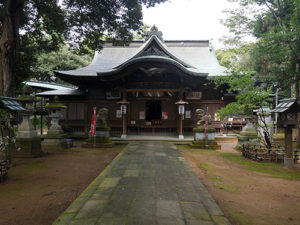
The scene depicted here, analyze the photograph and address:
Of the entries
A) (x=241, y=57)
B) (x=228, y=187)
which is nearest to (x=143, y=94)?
(x=228, y=187)

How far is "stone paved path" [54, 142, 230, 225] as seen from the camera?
8.73 feet

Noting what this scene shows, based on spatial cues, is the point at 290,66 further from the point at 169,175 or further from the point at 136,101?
the point at 136,101

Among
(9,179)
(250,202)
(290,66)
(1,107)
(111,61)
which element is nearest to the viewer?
(250,202)

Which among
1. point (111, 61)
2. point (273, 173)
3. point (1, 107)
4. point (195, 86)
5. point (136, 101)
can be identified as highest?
point (111, 61)

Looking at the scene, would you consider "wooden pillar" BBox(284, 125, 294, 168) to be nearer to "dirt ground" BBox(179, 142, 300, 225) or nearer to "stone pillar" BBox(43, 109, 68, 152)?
"dirt ground" BBox(179, 142, 300, 225)

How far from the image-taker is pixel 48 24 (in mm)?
9688

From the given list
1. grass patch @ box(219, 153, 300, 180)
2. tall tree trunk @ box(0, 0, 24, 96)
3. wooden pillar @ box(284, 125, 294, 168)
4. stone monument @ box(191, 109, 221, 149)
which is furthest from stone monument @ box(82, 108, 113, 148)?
wooden pillar @ box(284, 125, 294, 168)

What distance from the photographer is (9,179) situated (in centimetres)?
471

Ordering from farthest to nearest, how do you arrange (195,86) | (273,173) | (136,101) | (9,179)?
(136,101) → (195,86) → (273,173) → (9,179)

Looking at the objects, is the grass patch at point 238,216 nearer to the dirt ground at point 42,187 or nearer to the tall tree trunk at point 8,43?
the dirt ground at point 42,187

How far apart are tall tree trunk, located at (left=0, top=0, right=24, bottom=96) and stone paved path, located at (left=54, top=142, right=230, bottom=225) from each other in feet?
21.5

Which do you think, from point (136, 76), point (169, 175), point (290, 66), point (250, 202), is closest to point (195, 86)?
point (136, 76)

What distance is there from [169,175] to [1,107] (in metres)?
4.63

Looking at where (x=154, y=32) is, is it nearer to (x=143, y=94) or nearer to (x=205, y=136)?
(x=143, y=94)
